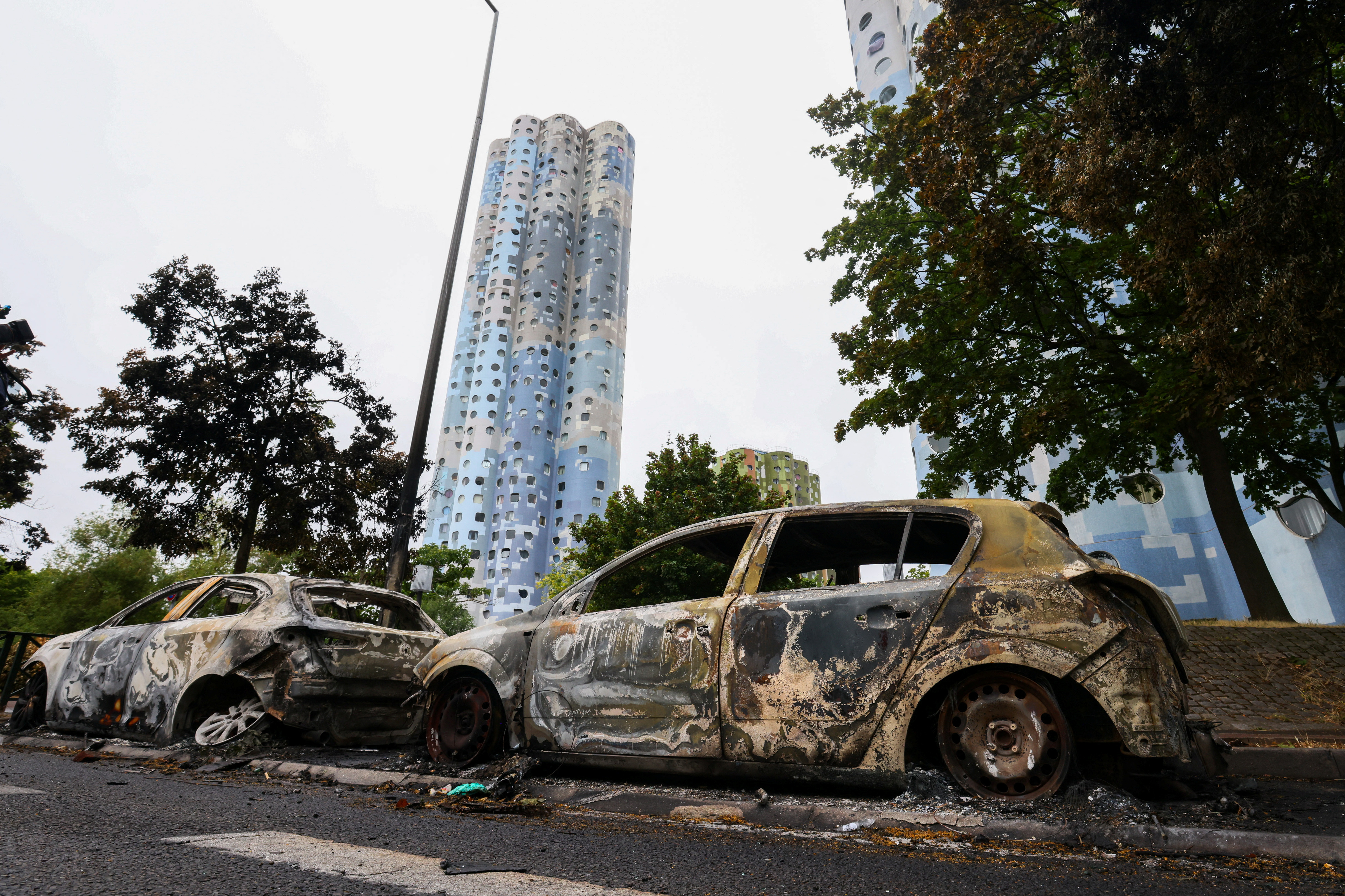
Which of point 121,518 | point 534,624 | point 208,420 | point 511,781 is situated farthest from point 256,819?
point 121,518

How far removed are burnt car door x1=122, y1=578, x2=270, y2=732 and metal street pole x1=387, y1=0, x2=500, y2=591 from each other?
4.47 m

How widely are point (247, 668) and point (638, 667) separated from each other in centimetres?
358

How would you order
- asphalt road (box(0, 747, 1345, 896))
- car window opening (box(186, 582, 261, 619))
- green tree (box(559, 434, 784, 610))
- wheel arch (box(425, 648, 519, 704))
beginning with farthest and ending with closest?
1. green tree (box(559, 434, 784, 610))
2. car window opening (box(186, 582, 261, 619))
3. wheel arch (box(425, 648, 519, 704))
4. asphalt road (box(0, 747, 1345, 896))

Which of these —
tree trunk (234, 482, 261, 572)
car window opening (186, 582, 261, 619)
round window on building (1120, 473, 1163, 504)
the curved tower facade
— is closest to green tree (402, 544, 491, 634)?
tree trunk (234, 482, 261, 572)

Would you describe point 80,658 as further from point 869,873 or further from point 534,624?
point 869,873

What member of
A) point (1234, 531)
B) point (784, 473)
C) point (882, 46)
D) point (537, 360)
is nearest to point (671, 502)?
point (1234, 531)

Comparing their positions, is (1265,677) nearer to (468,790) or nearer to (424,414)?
(468,790)

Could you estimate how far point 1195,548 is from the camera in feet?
78.4

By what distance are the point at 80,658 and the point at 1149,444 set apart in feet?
56.7

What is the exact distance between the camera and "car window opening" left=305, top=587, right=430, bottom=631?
609 cm

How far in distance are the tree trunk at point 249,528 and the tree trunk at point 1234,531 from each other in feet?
63.1

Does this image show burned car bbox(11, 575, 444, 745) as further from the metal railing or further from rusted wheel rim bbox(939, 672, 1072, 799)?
rusted wheel rim bbox(939, 672, 1072, 799)

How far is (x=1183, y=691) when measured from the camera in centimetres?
324

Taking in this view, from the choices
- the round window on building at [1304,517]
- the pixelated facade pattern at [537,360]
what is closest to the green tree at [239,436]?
the round window on building at [1304,517]
